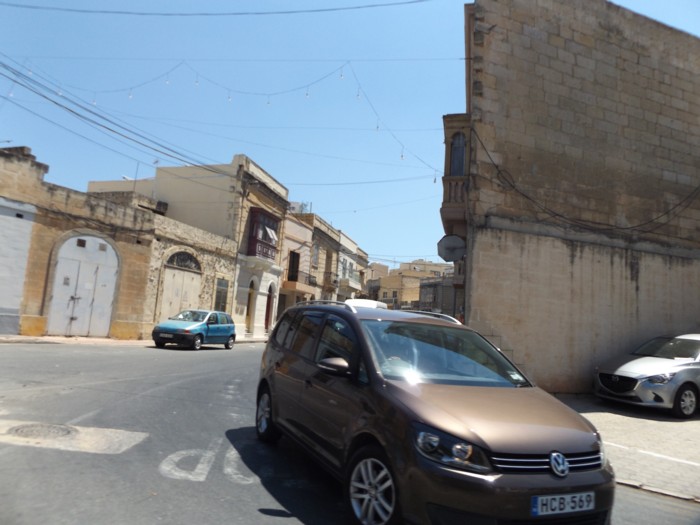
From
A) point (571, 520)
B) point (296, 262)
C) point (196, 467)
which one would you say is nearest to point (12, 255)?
point (196, 467)

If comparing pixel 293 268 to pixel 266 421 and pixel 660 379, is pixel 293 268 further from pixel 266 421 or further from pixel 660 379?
pixel 266 421

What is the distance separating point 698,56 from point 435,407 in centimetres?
1548

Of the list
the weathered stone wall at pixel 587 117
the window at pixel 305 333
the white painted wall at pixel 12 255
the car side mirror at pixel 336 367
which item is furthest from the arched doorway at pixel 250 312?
the car side mirror at pixel 336 367

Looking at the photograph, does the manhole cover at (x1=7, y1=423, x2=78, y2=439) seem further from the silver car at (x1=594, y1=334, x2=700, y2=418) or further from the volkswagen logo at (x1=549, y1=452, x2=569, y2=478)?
the silver car at (x1=594, y1=334, x2=700, y2=418)

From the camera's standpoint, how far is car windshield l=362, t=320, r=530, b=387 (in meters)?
4.03

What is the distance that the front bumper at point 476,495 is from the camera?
2.95 meters

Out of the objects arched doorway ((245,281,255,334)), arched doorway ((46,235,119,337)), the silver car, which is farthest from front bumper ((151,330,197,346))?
the silver car

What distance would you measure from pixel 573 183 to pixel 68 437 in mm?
11422

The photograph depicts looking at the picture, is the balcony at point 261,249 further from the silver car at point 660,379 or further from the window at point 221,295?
the silver car at point 660,379

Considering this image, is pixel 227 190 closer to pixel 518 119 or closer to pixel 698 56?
pixel 518 119

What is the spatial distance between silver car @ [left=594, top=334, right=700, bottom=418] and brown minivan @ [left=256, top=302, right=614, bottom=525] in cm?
608

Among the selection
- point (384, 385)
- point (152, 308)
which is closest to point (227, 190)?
point (152, 308)

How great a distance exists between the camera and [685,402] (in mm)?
9148

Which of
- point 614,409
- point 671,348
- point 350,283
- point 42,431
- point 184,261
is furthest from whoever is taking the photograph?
point 350,283
